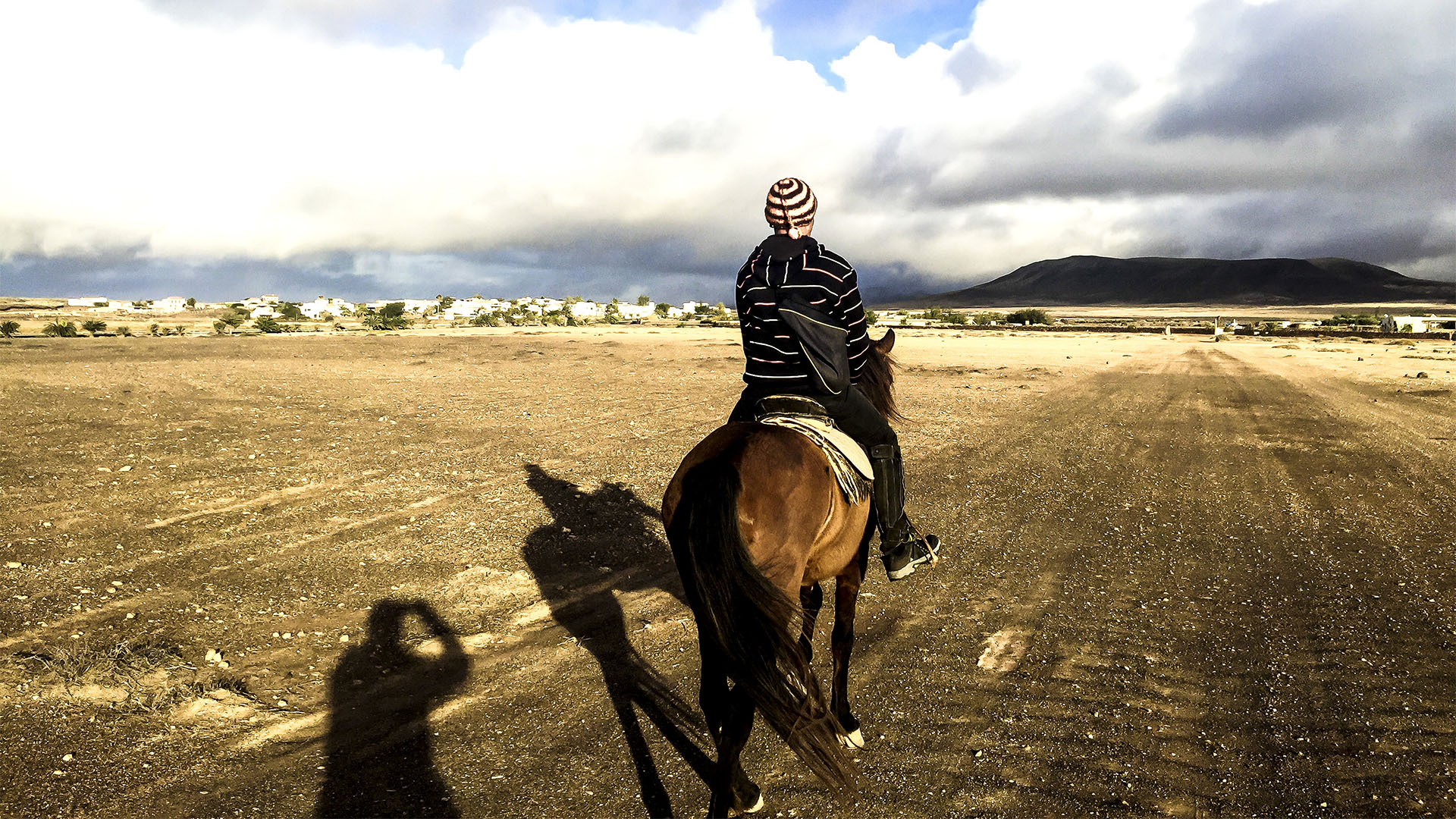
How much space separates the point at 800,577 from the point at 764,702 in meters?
0.67

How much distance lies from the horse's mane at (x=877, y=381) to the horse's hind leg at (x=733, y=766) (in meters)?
2.30

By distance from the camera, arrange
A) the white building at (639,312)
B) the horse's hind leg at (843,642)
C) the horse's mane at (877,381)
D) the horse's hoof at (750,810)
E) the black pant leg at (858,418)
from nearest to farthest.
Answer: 1. the horse's hoof at (750,810)
2. the black pant leg at (858,418)
3. the horse's hind leg at (843,642)
4. the horse's mane at (877,381)
5. the white building at (639,312)

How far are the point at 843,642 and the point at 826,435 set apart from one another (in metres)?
1.46

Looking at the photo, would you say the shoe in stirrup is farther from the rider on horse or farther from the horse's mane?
the horse's mane

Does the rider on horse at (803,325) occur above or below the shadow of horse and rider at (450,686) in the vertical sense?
above

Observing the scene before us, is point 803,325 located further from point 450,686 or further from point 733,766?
point 450,686

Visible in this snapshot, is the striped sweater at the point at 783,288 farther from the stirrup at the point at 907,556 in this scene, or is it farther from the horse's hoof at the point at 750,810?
the horse's hoof at the point at 750,810

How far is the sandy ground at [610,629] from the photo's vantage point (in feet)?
13.4

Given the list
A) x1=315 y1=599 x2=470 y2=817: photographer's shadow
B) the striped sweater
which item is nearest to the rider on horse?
the striped sweater

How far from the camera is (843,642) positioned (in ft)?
15.6

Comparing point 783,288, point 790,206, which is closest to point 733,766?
point 783,288

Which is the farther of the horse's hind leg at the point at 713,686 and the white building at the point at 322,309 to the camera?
the white building at the point at 322,309

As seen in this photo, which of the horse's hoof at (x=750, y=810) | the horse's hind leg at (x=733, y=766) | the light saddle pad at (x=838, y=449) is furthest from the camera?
the light saddle pad at (x=838, y=449)

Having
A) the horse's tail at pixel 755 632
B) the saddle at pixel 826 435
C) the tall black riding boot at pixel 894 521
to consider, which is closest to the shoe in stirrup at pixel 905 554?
the tall black riding boot at pixel 894 521
